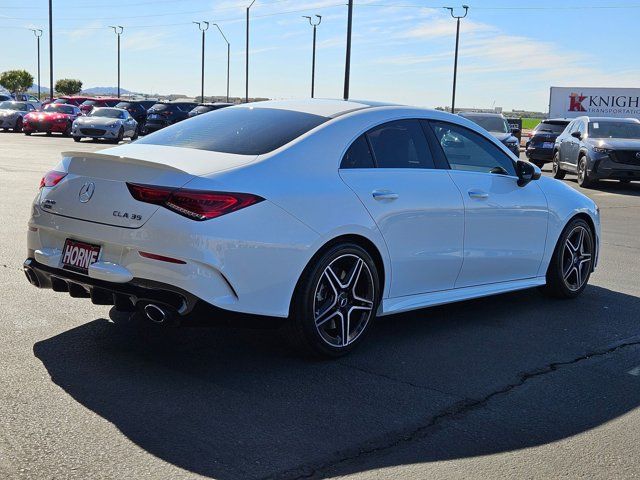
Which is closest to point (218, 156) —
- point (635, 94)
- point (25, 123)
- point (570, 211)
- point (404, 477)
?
point (404, 477)

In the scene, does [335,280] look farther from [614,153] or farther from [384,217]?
[614,153]

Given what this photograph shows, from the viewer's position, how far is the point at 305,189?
469 centimetres

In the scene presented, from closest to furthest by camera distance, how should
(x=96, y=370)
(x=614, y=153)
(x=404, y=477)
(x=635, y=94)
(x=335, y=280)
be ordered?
(x=404, y=477) < (x=96, y=370) < (x=335, y=280) < (x=614, y=153) < (x=635, y=94)

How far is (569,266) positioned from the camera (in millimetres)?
6938

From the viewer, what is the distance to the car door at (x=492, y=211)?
5844 millimetres

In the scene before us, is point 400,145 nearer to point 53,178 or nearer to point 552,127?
point 53,178

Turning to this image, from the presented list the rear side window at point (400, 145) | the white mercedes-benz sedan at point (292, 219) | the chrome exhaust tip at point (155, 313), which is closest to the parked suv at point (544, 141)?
the white mercedes-benz sedan at point (292, 219)

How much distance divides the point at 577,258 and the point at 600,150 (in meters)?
11.8

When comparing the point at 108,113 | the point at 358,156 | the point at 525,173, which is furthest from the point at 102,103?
the point at 358,156

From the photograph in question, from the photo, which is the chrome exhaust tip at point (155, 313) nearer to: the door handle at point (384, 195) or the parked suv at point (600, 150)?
the door handle at point (384, 195)

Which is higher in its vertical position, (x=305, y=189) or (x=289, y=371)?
(x=305, y=189)

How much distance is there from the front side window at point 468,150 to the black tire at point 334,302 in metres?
1.28

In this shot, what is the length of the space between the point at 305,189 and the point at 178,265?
0.88 metres

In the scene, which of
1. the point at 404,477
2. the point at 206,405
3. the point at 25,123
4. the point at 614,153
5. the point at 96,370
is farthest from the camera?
the point at 25,123
